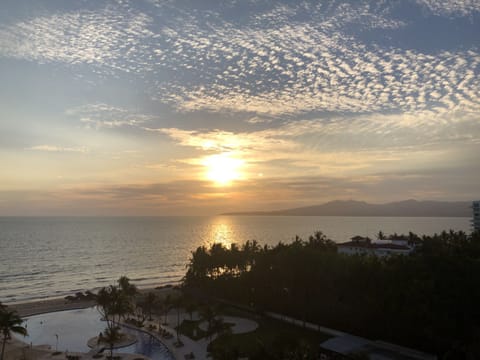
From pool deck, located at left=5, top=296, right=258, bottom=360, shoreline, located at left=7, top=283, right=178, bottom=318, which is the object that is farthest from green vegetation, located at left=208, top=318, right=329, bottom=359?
shoreline, located at left=7, top=283, right=178, bottom=318

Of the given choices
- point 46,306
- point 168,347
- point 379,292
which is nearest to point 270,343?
point 168,347

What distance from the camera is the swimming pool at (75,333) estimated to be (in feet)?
158

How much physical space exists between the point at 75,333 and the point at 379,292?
144ft

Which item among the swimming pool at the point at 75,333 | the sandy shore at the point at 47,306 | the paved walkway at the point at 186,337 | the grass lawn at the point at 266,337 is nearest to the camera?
the grass lawn at the point at 266,337

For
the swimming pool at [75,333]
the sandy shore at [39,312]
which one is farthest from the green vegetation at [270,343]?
the sandy shore at [39,312]

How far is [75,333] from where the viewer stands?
5647cm

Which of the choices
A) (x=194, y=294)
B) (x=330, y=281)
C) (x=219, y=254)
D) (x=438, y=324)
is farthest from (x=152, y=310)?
(x=438, y=324)

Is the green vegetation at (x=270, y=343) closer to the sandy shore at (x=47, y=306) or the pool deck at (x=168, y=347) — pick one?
the pool deck at (x=168, y=347)

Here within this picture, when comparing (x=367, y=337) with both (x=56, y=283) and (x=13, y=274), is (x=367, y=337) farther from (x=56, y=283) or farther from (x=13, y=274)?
(x=13, y=274)

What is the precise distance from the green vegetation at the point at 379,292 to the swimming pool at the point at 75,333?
10990 mm

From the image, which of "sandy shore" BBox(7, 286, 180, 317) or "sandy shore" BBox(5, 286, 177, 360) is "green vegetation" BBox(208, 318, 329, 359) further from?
"sandy shore" BBox(7, 286, 180, 317)

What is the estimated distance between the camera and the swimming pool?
1901 inches

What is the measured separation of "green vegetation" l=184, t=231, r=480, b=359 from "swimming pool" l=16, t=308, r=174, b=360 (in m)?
11.0

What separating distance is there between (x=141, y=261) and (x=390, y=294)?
114m
